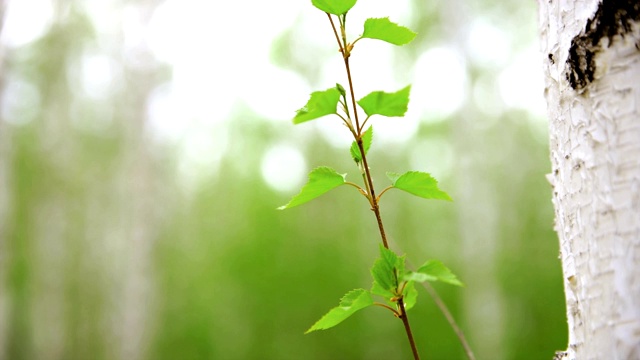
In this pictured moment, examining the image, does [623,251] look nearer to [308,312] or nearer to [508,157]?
[308,312]

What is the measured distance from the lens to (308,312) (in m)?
12.8

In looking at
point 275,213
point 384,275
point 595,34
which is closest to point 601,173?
point 595,34

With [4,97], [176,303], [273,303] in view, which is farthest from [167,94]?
[176,303]

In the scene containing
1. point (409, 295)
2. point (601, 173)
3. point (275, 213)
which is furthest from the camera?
point (275, 213)

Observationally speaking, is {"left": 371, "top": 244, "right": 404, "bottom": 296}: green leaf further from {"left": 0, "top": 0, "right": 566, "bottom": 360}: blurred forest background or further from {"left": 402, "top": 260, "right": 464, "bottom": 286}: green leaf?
{"left": 0, "top": 0, "right": 566, "bottom": 360}: blurred forest background

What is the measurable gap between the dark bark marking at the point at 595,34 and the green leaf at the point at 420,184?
0.19 metres

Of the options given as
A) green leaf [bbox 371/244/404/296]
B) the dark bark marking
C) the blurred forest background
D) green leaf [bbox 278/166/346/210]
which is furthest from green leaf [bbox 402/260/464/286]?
the blurred forest background

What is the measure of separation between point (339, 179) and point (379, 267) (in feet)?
0.36

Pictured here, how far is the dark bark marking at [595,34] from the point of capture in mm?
538

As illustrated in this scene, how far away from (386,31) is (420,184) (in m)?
0.18

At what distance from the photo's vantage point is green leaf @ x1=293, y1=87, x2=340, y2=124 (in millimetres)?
557

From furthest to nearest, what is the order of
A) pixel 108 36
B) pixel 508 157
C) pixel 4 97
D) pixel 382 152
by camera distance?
pixel 382 152 → pixel 508 157 → pixel 108 36 → pixel 4 97

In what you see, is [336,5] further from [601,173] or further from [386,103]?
[601,173]

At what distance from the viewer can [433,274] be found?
1.95ft
